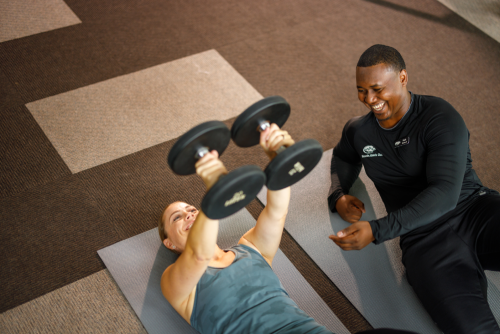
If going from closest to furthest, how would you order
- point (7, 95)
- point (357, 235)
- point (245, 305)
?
point (245, 305) → point (357, 235) → point (7, 95)

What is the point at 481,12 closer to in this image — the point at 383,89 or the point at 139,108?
the point at 383,89

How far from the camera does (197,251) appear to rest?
4.89 ft

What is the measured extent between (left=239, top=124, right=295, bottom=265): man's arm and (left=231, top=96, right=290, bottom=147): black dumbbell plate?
1.8 inches

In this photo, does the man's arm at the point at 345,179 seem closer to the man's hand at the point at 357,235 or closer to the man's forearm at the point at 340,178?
the man's forearm at the point at 340,178

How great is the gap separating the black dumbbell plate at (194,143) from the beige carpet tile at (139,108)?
4.61ft

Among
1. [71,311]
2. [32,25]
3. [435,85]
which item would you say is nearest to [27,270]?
[71,311]

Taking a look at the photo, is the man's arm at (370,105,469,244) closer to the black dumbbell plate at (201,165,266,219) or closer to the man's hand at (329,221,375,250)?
the man's hand at (329,221,375,250)

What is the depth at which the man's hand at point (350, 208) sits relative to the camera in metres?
2.37

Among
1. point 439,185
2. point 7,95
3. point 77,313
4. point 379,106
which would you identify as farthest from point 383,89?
point 7,95

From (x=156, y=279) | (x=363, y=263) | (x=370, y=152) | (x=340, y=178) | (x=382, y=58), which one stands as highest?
(x=382, y=58)

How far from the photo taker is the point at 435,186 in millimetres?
1904

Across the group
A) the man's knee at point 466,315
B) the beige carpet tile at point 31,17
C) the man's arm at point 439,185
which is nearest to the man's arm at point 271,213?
the man's arm at point 439,185

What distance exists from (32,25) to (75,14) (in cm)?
36

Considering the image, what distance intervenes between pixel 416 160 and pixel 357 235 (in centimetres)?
45
